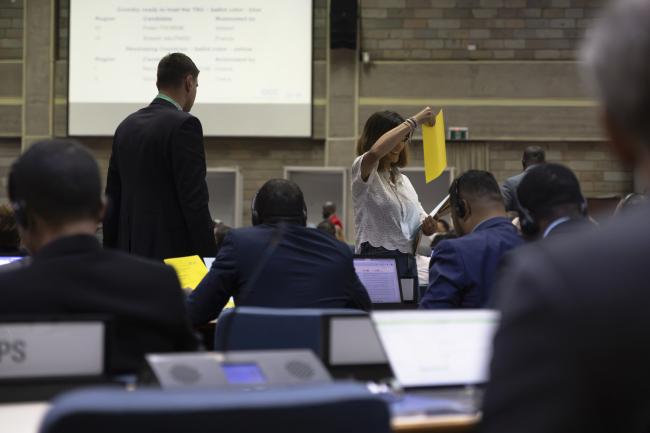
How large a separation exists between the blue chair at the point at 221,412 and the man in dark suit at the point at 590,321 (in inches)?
9.9

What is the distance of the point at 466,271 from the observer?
2.99 m

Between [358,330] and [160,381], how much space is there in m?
0.58

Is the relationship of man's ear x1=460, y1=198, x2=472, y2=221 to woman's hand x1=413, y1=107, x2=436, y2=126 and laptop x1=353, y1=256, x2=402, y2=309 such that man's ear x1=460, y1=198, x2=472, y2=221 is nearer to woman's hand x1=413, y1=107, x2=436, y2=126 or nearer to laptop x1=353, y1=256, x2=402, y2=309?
laptop x1=353, y1=256, x2=402, y2=309

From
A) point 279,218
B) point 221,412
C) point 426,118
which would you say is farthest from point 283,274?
point 221,412

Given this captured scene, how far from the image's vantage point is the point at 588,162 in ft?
36.7

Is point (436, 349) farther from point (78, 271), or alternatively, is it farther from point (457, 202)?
point (457, 202)

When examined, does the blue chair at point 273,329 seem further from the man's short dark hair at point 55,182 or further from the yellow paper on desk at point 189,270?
the yellow paper on desk at point 189,270

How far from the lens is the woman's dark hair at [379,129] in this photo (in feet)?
14.8

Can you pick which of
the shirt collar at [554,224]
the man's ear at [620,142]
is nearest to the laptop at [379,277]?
the shirt collar at [554,224]

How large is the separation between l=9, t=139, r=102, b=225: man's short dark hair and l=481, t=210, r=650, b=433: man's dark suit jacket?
1167 millimetres

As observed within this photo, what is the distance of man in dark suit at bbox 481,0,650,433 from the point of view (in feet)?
2.92

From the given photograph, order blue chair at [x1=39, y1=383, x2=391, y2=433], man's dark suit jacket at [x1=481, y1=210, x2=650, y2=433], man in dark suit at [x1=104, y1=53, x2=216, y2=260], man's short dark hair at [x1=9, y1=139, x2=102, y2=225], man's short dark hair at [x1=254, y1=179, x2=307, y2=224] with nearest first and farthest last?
man's dark suit jacket at [x1=481, y1=210, x2=650, y2=433], blue chair at [x1=39, y1=383, x2=391, y2=433], man's short dark hair at [x1=9, y1=139, x2=102, y2=225], man's short dark hair at [x1=254, y1=179, x2=307, y2=224], man in dark suit at [x1=104, y1=53, x2=216, y2=260]

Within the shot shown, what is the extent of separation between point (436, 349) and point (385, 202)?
241 centimetres

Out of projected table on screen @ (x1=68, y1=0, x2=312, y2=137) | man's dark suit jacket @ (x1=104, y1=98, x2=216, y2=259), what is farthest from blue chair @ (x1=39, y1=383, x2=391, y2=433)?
projected table on screen @ (x1=68, y1=0, x2=312, y2=137)
